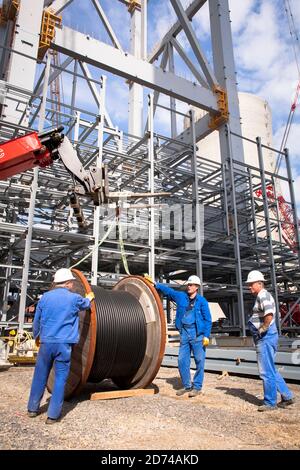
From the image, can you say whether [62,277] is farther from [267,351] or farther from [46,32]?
[46,32]

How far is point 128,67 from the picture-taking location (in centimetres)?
1406

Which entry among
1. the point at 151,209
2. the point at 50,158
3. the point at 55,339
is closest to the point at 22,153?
the point at 50,158

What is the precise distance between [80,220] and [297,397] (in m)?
3.76

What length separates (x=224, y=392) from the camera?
204 inches

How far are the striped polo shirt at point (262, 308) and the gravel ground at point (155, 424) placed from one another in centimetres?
100

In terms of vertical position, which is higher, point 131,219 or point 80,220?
point 131,219

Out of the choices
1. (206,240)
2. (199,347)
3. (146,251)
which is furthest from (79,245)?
(199,347)

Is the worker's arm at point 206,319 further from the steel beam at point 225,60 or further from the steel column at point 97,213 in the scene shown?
the steel beam at point 225,60

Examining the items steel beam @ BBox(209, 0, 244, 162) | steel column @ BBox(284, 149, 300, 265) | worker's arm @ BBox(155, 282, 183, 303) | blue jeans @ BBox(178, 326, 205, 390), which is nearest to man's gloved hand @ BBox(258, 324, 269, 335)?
blue jeans @ BBox(178, 326, 205, 390)

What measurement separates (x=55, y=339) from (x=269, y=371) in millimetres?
2490

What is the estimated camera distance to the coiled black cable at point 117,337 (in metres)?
4.48

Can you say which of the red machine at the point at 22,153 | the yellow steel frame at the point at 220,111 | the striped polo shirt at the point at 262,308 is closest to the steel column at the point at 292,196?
the yellow steel frame at the point at 220,111

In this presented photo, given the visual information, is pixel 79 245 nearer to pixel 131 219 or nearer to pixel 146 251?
pixel 146 251

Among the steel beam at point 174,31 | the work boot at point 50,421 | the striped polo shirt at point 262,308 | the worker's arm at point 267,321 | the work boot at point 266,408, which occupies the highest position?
the steel beam at point 174,31
